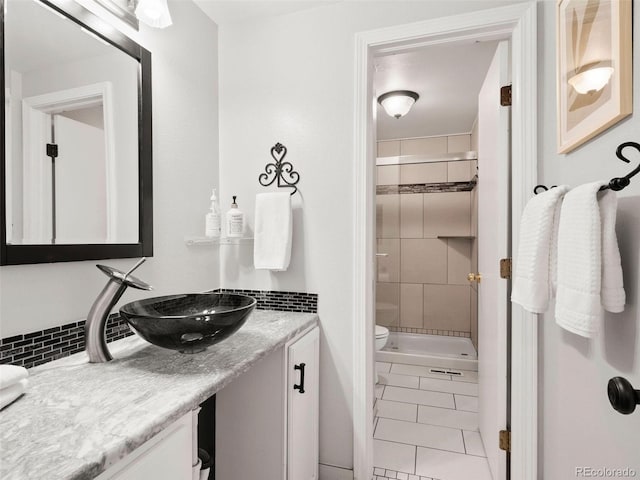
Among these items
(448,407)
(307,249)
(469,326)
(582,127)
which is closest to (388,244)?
(469,326)

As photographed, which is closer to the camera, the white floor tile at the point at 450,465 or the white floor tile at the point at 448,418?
the white floor tile at the point at 450,465

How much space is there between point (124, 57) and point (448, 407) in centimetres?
274

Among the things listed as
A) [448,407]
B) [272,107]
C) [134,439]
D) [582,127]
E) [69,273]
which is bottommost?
[448,407]

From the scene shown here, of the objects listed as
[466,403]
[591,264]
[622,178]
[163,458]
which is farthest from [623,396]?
[466,403]

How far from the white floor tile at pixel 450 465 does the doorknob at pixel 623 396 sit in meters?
1.41

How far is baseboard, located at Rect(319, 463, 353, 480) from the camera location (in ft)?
5.57

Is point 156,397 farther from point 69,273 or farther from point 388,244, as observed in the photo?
point 388,244

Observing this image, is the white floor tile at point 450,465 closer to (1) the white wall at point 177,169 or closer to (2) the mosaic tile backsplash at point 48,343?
(1) the white wall at point 177,169

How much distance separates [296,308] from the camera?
1810 mm

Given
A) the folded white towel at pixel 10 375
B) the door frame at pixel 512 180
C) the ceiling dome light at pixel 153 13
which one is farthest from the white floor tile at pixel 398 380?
the ceiling dome light at pixel 153 13

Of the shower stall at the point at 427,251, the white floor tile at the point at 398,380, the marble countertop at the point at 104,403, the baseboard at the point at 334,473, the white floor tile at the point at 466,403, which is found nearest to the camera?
the marble countertop at the point at 104,403

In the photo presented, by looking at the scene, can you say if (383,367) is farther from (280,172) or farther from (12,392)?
(12,392)

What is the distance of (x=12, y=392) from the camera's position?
0.80m

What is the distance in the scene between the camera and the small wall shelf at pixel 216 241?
1.70 m
